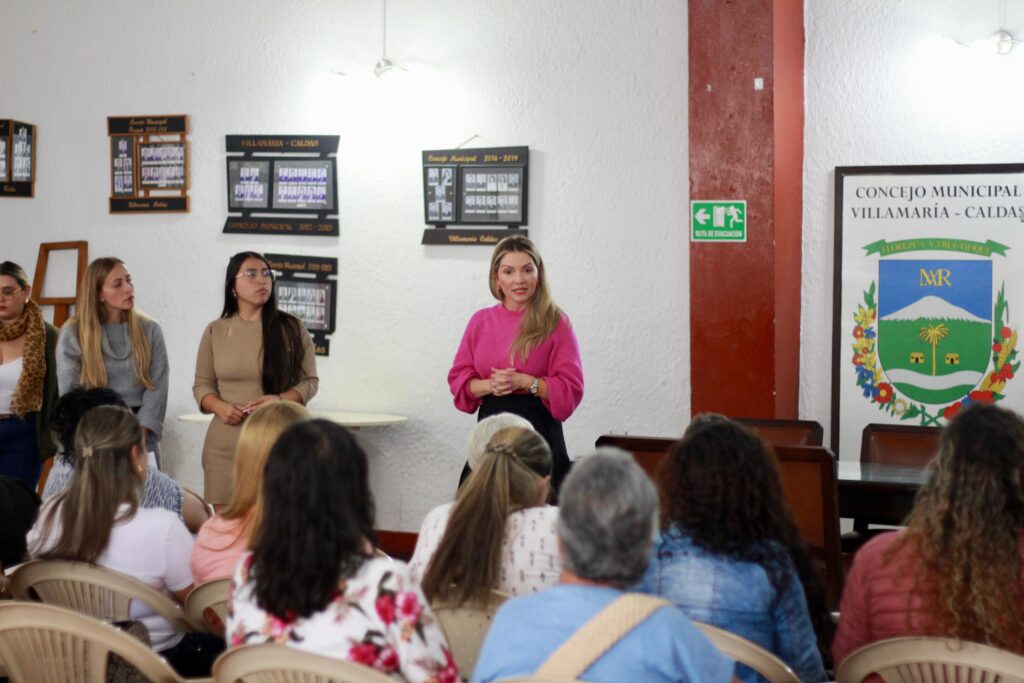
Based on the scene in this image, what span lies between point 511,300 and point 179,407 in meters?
2.88

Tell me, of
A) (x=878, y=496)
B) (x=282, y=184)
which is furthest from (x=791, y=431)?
(x=282, y=184)

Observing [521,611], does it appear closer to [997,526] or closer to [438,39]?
[997,526]

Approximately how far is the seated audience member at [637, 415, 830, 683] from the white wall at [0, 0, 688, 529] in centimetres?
319

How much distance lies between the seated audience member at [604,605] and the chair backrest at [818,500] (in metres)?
1.72

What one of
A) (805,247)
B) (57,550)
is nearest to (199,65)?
(805,247)

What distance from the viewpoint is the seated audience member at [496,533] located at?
100 inches

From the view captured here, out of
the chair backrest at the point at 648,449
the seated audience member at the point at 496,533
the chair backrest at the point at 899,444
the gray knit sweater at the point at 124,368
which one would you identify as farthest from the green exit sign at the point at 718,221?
the seated audience member at the point at 496,533

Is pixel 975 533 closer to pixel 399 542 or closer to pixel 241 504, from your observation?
pixel 241 504

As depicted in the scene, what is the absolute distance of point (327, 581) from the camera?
6.96ft

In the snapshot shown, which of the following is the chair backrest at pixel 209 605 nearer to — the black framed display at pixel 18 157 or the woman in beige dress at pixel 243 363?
the woman in beige dress at pixel 243 363

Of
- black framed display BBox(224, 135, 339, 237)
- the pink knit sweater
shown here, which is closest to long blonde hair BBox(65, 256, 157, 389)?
the pink knit sweater

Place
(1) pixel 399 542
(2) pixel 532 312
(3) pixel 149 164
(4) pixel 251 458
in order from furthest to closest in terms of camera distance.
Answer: (3) pixel 149 164 < (1) pixel 399 542 < (2) pixel 532 312 < (4) pixel 251 458

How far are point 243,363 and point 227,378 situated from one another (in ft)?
0.34

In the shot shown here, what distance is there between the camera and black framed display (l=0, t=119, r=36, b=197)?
22.3 ft
